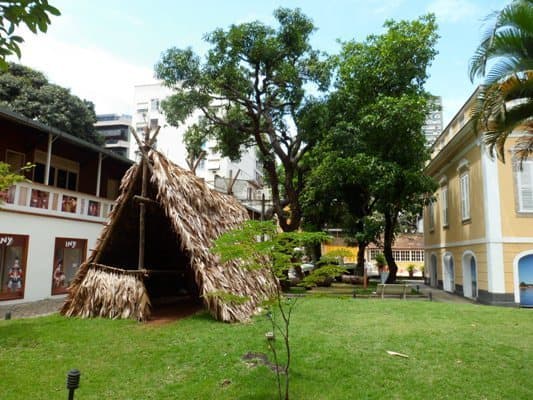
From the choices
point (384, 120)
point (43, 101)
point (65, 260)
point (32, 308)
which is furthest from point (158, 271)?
point (43, 101)

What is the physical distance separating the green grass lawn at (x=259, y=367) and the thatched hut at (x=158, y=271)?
0.55 meters

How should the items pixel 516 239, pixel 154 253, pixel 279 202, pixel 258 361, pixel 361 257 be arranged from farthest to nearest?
pixel 361 257 → pixel 279 202 → pixel 516 239 → pixel 154 253 → pixel 258 361

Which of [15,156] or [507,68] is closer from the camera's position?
[507,68]

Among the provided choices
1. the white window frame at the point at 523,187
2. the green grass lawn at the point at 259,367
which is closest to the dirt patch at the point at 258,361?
the green grass lawn at the point at 259,367

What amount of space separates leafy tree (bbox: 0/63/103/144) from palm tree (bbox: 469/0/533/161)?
27304mm

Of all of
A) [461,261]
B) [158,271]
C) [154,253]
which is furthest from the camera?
[461,261]

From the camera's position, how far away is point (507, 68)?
24.9 ft

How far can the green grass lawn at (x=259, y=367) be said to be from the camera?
17.5ft

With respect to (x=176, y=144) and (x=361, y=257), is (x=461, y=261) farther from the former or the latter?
(x=176, y=144)

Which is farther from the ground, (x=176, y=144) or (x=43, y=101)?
(x=176, y=144)

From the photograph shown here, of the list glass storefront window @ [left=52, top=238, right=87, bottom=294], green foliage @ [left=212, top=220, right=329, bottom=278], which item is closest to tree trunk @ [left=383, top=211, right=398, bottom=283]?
glass storefront window @ [left=52, top=238, right=87, bottom=294]

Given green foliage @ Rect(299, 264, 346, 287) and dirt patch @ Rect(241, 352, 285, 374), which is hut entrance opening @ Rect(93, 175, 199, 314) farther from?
green foliage @ Rect(299, 264, 346, 287)

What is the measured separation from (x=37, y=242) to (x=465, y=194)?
17623 mm

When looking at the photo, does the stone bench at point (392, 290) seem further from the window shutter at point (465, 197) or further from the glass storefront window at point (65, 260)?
the glass storefront window at point (65, 260)
